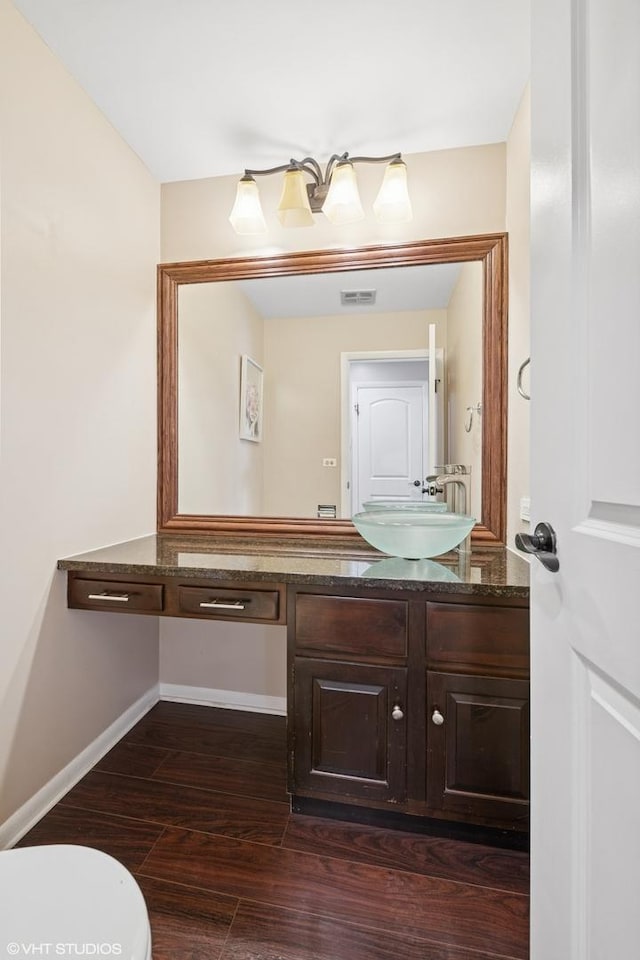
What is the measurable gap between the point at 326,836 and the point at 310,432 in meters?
1.43

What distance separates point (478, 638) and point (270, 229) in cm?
181

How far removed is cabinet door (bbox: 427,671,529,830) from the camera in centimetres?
132

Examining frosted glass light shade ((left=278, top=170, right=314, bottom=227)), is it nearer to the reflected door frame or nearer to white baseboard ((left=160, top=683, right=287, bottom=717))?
the reflected door frame

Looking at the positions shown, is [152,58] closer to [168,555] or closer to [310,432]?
[310,432]

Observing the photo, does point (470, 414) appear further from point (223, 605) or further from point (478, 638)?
point (223, 605)

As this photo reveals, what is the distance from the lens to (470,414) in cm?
186

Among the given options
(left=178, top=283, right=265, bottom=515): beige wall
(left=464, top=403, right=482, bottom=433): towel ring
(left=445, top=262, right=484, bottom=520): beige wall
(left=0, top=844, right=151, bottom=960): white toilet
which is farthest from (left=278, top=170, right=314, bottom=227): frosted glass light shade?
(left=0, top=844, right=151, bottom=960): white toilet

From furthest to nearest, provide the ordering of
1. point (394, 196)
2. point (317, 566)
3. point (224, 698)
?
point (224, 698)
point (394, 196)
point (317, 566)

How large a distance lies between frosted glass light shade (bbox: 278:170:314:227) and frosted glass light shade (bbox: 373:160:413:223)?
28cm

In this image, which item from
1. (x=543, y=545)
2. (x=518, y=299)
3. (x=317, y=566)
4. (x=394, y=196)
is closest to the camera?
(x=543, y=545)

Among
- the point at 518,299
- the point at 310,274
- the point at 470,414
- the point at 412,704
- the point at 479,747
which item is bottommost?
the point at 479,747

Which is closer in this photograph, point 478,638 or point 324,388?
point 478,638

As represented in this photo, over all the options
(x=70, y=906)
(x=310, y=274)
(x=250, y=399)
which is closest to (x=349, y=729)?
(x=70, y=906)

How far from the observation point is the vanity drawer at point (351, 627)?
4.53 ft
